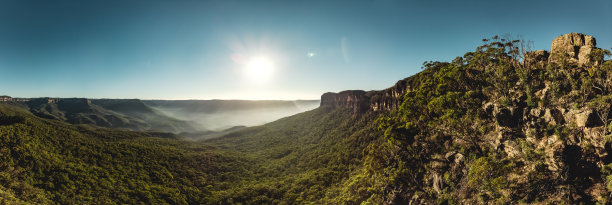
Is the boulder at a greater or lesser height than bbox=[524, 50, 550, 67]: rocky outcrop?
lesser

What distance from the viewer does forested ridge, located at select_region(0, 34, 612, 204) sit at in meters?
22.8

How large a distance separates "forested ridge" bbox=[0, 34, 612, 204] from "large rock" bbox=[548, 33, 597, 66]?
191 millimetres

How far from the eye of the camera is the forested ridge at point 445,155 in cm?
2277

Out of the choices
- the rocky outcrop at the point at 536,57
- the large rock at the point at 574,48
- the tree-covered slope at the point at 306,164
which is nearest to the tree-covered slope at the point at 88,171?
the tree-covered slope at the point at 306,164

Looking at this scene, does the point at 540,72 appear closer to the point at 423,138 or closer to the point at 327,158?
the point at 423,138

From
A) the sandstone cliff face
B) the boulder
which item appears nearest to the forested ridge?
the boulder

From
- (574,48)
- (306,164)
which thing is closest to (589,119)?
(574,48)

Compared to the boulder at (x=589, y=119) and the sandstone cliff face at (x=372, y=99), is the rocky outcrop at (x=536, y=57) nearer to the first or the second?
the boulder at (x=589, y=119)

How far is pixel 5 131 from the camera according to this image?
64.9 metres

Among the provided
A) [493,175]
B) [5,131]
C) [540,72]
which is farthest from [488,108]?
[5,131]

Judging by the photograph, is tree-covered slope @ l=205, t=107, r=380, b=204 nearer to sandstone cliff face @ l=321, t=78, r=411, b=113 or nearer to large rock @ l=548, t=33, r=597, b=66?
sandstone cliff face @ l=321, t=78, r=411, b=113

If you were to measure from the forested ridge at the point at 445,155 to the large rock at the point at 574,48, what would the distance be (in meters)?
0.19

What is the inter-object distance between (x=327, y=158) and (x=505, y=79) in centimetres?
6639

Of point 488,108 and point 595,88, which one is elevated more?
point 595,88
